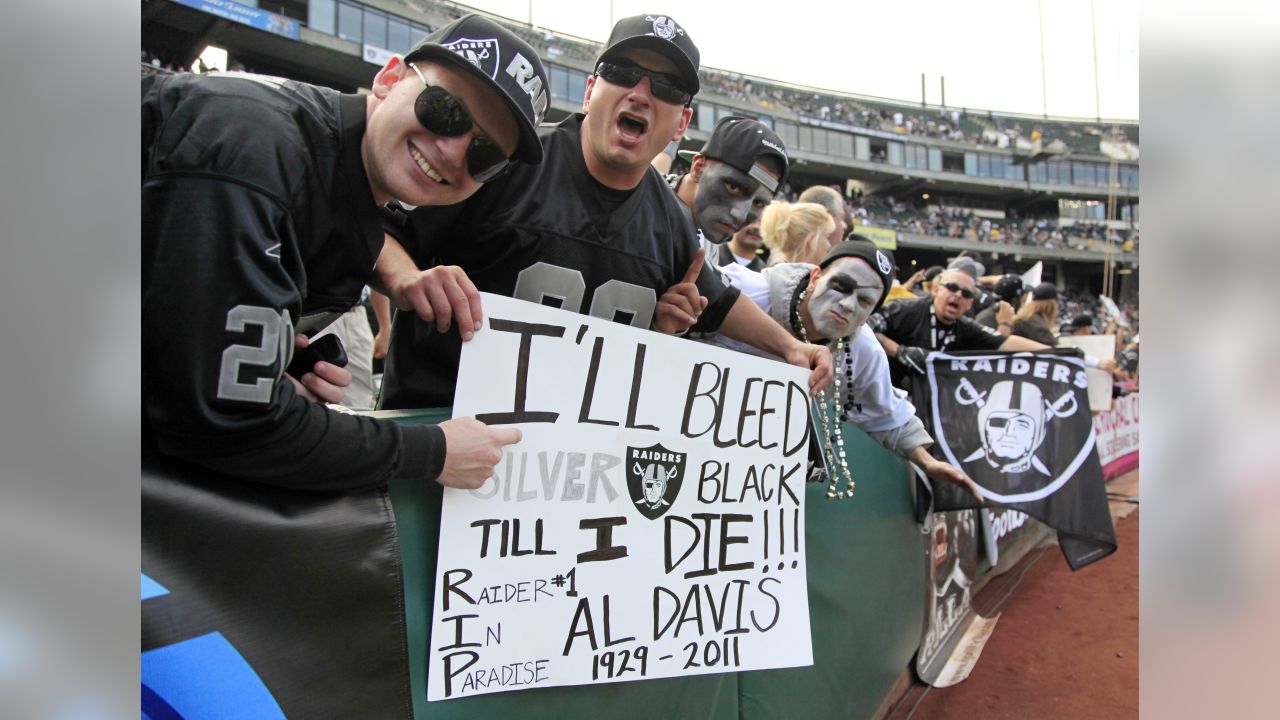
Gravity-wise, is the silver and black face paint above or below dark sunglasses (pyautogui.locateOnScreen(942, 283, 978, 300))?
above

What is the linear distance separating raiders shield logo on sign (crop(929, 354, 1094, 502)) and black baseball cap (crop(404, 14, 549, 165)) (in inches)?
124

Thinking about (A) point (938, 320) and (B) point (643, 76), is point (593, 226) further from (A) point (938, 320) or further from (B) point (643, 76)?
(A) point (938, 320)

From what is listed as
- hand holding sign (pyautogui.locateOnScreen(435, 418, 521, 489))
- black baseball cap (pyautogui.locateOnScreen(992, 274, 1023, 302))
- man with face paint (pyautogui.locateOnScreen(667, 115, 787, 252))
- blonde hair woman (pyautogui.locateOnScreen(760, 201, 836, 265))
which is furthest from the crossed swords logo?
black baseball cap (pyautogui.locateOnScreen(992, 274, 1023, 302))

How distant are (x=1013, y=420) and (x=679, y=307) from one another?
2.77 m

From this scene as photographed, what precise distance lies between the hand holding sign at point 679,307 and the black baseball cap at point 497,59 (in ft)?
2.29

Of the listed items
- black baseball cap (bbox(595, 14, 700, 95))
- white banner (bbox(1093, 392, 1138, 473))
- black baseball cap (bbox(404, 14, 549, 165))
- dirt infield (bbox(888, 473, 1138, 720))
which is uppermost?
black baseball cap (bbox(595, 14, 700, 95))

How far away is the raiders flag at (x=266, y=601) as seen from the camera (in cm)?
119

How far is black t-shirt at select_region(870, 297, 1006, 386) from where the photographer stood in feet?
16.4

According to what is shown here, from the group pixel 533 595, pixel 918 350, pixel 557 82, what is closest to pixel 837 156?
pixel 557 82

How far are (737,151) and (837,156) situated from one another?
48.6 metres

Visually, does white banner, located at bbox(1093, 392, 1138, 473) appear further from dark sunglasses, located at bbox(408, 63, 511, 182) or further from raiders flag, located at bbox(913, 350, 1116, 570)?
dark sunglasses, located at bbox(408, 63, 511, 182)

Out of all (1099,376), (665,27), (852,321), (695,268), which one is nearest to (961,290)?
(852,321)

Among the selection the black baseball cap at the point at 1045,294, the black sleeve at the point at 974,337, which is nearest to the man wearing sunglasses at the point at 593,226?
the black sleeve at the point at 974,337
